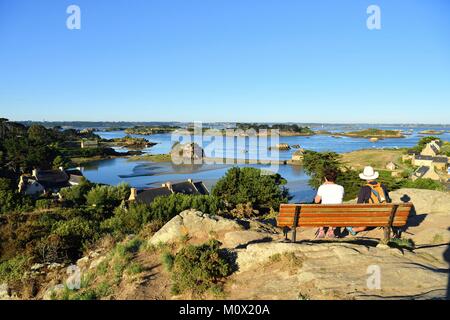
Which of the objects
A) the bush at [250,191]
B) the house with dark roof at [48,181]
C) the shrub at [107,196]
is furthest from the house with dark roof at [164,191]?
the house with dark roof at [48,181]

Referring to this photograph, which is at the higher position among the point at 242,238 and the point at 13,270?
the point at 242,238

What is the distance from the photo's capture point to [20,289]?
18.8 feet

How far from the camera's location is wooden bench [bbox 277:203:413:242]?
19.0 ft

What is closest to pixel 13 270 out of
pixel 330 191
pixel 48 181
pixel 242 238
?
pixel 242 238

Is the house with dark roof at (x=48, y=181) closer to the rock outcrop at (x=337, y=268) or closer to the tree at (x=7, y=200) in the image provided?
the tree at (x=7, y=200)

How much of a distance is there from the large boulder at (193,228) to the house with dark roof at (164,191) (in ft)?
75.8

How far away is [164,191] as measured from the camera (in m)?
32.6

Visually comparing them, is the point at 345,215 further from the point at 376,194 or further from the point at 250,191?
the point at 250,191

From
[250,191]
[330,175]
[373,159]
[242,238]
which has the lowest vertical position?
[373,159]

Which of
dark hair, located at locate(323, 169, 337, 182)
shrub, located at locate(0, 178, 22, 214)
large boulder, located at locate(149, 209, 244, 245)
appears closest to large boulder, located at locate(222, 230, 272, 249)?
large boulder, located at locate(149, 209, 244, 245)

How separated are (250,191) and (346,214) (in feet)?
61.9

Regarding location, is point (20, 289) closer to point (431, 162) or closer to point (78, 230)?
point (78, 230)

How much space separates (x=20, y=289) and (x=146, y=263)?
2180 mm

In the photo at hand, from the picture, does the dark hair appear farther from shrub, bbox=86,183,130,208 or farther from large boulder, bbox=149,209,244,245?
shrub, bbox=86,183,130,208
